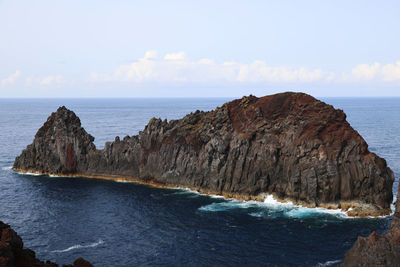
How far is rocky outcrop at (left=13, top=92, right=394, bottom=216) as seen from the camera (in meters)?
77.3

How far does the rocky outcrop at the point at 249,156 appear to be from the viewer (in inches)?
Answer: 3044

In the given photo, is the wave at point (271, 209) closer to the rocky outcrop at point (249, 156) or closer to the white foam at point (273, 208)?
the white foam at point (273, 208)

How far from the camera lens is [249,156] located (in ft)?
286

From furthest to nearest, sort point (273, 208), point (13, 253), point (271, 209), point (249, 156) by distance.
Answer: point (249, 156) → point (273, 208) → point (271, 209) → point (13, 253)

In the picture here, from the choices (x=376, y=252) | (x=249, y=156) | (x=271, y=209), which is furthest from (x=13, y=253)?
(x=249, y=156)

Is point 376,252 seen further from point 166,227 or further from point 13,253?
point 166,227

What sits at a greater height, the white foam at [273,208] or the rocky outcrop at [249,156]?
the rocky outcrop at [249,156]

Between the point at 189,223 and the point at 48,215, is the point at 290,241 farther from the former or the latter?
the point at 48,215

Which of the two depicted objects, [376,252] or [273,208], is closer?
→ [376,252]

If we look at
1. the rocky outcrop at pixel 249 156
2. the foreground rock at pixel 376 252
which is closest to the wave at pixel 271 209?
the rocky outcrop at pixel 249 156

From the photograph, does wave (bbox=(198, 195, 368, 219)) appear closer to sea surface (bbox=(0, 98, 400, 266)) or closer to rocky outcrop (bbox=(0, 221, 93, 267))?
sea surface (bbox=(0, 98, 400, 266))

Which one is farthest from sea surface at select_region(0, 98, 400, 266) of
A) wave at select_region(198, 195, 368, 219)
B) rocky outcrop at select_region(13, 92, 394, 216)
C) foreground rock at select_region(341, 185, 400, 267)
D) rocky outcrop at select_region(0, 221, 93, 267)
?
rocky outcrop at select_region(0, 221, 93, 267)

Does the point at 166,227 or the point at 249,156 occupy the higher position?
the point at 249,156

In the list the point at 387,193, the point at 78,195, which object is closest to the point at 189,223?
the point at 78,195
